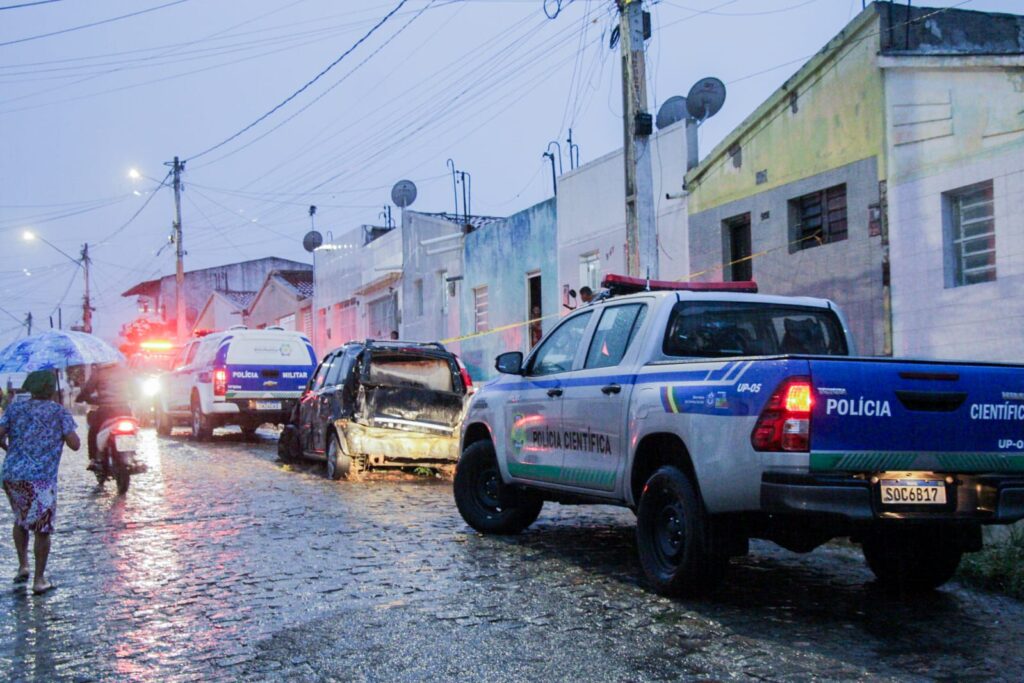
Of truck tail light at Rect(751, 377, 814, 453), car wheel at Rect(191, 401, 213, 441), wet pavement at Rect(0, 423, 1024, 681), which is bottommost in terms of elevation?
wet pavement at Rect(0, 423, 1024, 681)

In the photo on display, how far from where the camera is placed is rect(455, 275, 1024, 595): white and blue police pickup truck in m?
5.73

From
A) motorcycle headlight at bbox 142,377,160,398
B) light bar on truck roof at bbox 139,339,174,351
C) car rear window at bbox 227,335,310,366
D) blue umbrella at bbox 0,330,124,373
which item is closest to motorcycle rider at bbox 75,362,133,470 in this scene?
blue umbrella at bbox 0,330,124,373

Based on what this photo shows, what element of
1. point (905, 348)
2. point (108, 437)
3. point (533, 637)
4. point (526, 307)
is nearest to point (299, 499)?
point (108, 437)

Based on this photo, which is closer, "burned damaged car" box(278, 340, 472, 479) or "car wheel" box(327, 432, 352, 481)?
"burned damaged car" box(278, 340, 472, 479)

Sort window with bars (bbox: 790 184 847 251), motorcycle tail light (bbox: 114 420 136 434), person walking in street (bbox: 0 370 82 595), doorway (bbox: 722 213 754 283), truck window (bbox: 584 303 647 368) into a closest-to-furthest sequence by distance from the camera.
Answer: person walking in street (bbox: 0 370 82 595) < truck window (bbox: 584 303 647 368) < motorcycle tail light (bbox: 114 420 136 434) < window with bars (bbox: 790 184 847 251) < doorway (bbox: 722 213 754 283)

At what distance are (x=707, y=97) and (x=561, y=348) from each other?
12.6 m

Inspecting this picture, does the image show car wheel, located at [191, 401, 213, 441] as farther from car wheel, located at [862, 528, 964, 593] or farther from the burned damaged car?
car wheel, located at [862, 528, 964, 593]

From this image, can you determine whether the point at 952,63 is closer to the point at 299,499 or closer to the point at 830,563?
the point at 830,563

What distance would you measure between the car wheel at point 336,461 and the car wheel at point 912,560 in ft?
26.6

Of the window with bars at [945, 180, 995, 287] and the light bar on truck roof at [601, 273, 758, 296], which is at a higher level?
the window with bars at [945, 180, 995, 287]

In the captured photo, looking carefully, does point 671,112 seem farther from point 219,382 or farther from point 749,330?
point 749,330

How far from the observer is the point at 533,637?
576 cm

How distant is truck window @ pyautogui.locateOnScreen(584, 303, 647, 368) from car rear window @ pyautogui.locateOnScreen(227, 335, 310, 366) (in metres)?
14.2

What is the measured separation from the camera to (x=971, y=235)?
14305 mm
